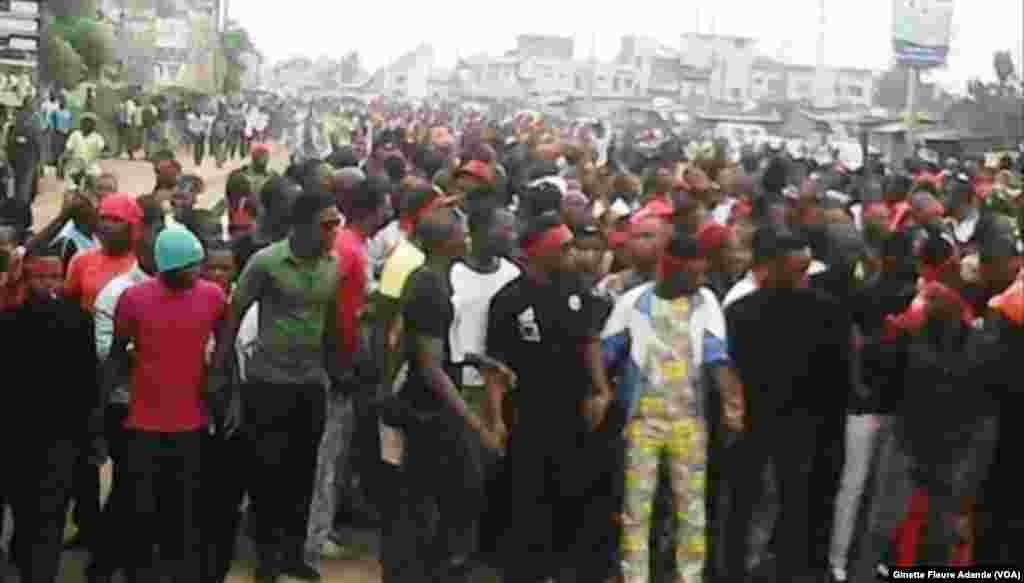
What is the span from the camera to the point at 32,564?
23.4 ft

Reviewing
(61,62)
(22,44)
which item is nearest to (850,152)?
(61,62)

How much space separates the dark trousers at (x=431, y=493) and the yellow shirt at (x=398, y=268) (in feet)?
2.87

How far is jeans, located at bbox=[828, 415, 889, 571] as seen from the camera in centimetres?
789

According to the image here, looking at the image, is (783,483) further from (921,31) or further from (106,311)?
(921,31)

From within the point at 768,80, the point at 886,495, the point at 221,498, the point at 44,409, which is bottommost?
the point at 221,498

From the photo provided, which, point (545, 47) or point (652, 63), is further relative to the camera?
point (545, 47)

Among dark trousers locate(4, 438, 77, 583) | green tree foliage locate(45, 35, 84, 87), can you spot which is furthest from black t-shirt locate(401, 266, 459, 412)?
green tree foliage locate(45, 35, 84, 87)

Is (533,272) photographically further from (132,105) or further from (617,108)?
(617,108)

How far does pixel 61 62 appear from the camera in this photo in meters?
34.6

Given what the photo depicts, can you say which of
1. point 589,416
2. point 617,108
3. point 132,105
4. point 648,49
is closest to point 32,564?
point 589,416

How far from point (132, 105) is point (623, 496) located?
35.6 meters

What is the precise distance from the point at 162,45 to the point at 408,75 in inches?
4052

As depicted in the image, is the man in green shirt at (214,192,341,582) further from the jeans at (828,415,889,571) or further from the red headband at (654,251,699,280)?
the jeans at (828,415,889,571)

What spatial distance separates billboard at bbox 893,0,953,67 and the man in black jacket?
18.0m
